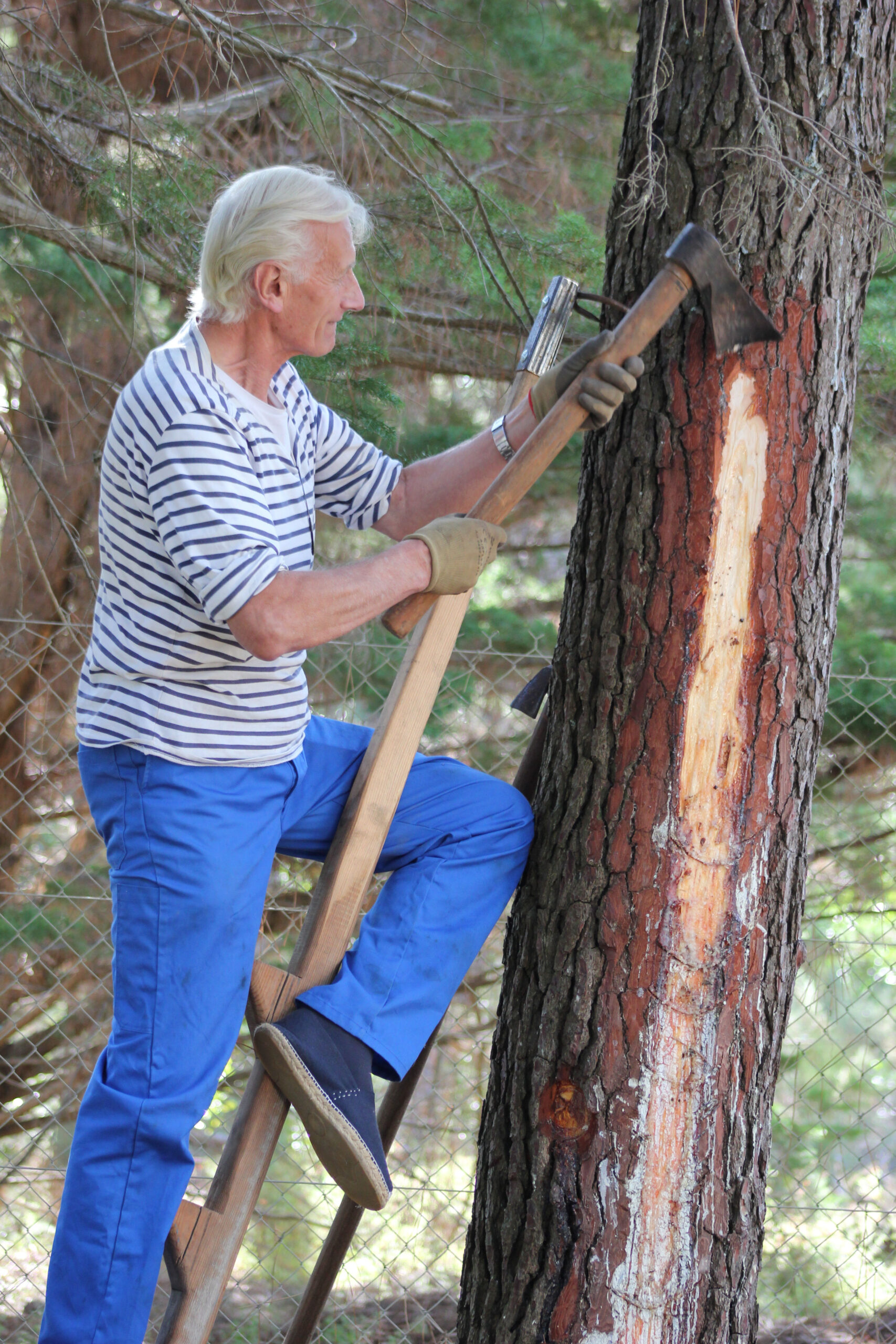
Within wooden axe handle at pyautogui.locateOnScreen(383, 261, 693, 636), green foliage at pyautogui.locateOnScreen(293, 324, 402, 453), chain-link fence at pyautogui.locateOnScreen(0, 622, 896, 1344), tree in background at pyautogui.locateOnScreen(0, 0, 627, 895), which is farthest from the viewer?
chain-link fence at pyautogui.locateOnScreen(0, 622, 896, 1344)

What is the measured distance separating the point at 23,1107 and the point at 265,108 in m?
3.61

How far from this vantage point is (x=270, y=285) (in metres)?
1.75

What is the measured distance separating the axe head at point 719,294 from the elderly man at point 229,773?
14 centimetres

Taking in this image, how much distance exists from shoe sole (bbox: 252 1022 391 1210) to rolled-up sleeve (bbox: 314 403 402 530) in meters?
0.98

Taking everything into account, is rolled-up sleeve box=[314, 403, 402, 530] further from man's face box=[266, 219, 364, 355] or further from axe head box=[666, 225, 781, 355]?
axe head box=[666, 225, 781, 355]

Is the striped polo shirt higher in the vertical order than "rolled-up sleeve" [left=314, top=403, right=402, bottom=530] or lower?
lower

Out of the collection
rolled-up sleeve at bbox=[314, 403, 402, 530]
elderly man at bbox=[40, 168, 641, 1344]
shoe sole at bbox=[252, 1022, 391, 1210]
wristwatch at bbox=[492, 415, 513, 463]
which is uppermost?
wristwatch at bbox=[492, 415, 513, 463]

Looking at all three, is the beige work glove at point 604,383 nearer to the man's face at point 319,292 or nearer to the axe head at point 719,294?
the axe head at point 719,294

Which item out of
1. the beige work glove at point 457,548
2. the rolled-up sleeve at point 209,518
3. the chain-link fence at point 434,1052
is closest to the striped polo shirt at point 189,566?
the rolled-up sleeve at point 209,518

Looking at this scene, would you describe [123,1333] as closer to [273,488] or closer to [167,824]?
[167,824]

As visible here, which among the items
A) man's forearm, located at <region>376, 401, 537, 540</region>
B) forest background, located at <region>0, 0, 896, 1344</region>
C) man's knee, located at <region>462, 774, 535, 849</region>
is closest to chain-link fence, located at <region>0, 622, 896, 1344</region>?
forest background, located at <region>0, 0, 896, 1344</region>

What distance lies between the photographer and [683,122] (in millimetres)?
1776

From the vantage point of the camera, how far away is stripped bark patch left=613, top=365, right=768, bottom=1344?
1689mm

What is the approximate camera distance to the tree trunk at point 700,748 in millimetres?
1690
